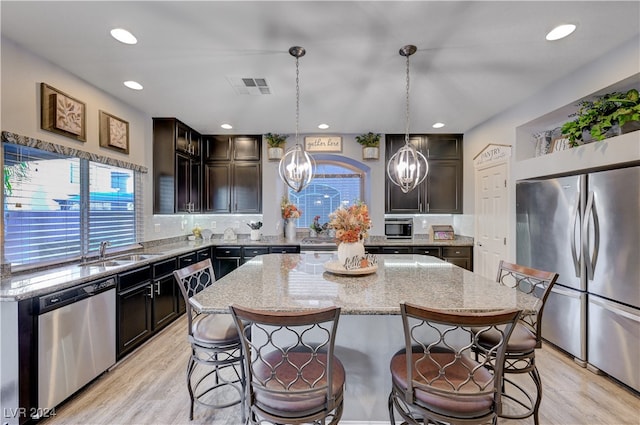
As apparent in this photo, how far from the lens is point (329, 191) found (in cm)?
534

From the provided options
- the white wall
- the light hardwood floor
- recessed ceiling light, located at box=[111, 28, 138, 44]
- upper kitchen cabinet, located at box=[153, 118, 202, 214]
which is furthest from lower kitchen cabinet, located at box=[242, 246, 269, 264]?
the white wall

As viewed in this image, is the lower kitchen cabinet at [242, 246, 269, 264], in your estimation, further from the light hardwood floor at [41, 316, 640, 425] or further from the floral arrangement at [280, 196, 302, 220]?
the light hardwood floor at [41, 316, 640, 425]

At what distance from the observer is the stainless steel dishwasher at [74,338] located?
1.95 m

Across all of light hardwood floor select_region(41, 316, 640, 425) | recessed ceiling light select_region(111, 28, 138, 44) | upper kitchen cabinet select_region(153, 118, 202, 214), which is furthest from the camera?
upper kitchen cabinet select_region(153, 118, 202, 214)

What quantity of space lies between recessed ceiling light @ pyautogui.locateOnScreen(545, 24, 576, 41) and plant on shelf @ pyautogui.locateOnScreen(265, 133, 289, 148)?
3607mm

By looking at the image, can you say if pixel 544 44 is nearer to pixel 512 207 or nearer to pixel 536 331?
pixel 512 207

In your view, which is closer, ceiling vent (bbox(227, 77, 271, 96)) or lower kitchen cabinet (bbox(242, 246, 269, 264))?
ceiling vent (bbox(227, 77, 271, 96))

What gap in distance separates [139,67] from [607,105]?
4098mm

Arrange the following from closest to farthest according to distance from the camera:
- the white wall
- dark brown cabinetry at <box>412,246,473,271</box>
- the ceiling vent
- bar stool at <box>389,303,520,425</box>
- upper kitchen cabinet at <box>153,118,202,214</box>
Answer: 1. bar stool at <box>389,303,520,425</box>
2. the white wall
3. the ceiling vent
4. upper kitchen cabinet at <box>153,118,202,214</box>
5. dark brown cabinetry at <box>412,246,473,271</box>

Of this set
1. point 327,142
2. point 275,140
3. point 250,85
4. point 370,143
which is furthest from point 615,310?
point 275,140

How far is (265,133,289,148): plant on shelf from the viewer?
4.84m

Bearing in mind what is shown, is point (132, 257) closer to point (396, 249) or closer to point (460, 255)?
point (396, 249)

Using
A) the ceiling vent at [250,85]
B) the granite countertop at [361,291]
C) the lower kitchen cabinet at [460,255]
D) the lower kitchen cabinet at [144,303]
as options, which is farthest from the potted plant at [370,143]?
the lower kitchen cabinet at [144,303]

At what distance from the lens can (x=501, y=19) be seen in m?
1.97
